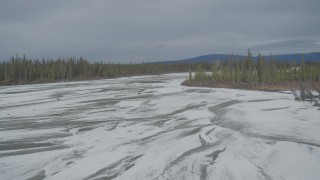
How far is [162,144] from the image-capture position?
802 centimetres

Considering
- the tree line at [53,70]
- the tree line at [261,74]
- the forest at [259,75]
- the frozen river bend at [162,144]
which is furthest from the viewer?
the tree line at [53,70]

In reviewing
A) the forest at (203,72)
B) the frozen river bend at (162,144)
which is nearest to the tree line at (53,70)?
the forest at (203,72)

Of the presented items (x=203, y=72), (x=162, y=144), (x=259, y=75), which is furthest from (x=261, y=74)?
(x=162, y=144)

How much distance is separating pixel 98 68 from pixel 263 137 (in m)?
53.4

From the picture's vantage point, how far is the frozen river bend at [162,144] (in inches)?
236

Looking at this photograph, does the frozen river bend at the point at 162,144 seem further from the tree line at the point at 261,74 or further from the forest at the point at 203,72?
the tree line at the point at 261,74

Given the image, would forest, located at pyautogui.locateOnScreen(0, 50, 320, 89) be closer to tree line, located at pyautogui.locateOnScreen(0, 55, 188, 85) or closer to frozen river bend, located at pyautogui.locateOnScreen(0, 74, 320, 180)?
tree line, located at pyautogui.locateOnScreen(0, 55, 188, 85)

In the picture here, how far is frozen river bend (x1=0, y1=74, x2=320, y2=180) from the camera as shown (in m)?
5.99

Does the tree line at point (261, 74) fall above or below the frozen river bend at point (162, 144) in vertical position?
above

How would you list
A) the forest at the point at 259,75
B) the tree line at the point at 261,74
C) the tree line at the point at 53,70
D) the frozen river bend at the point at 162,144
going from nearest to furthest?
the frozen river bend at the point at 162,144 → the forest at the point at 259,75 → the tree line at the point at 261,74 → the tree line at the point at 53,70

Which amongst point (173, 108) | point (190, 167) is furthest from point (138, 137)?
point (173, 108)

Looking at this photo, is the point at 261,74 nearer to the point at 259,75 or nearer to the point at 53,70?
the point at 259,75

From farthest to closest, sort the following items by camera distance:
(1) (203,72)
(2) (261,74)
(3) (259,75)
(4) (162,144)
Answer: (1) (203,72), (3) (259,75), (2) (261,74), (4) (162,144)

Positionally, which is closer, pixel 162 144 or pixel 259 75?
pixel 162 144
